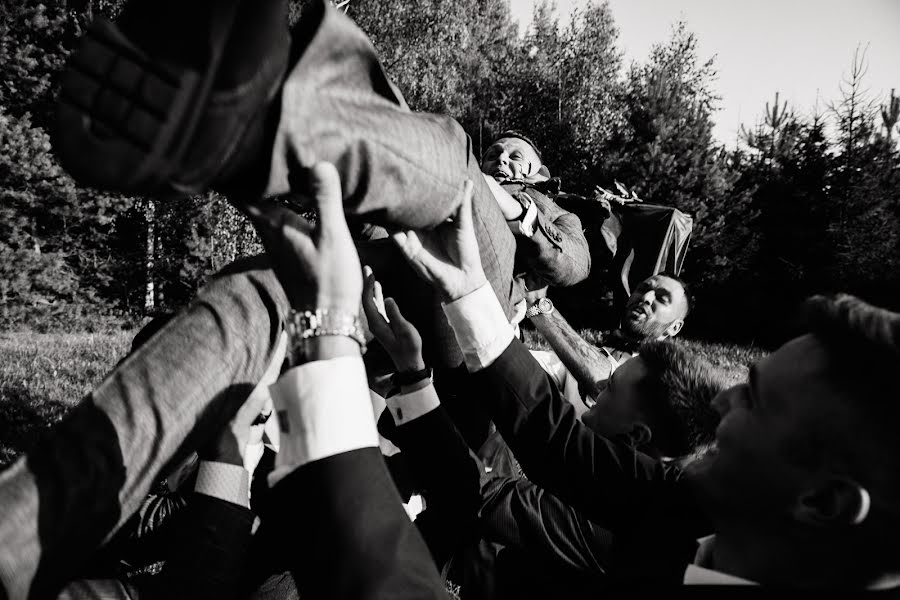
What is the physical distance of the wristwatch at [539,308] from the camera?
3.77 metres

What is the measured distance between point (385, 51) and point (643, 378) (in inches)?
588

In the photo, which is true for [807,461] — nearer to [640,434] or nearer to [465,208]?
[465,208]

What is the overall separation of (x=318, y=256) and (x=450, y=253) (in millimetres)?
606

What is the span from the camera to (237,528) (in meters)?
1.55

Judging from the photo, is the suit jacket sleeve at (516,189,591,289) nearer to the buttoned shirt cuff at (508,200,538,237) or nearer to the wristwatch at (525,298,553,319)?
the buttoned shirt cuff at (508,200,538,237)

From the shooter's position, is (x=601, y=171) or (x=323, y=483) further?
(x=601, y=171)

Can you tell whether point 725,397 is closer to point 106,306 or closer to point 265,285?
point 265,285

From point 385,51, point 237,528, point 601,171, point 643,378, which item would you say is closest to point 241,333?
point 237,528

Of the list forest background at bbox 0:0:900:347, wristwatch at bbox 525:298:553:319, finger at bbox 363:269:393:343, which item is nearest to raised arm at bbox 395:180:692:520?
finger at bbox 363:269:393:343

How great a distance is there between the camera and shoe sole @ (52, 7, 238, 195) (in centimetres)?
104

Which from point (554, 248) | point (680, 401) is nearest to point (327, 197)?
point (554, 248)

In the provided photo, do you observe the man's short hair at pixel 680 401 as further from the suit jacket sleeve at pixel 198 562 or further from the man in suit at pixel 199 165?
the suit jacket sleeve at pixel 198 562

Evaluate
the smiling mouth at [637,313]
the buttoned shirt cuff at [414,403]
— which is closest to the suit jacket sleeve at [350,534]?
the buttoned shirt cuff at [414,403]

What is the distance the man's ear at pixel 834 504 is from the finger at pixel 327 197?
90cm
